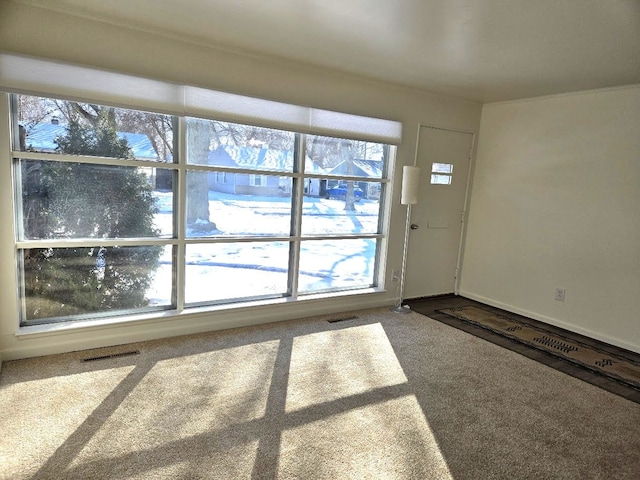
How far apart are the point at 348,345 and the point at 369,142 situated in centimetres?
209

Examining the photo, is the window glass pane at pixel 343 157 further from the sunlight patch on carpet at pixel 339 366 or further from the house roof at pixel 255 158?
the sunlight patch on carpet at pixel 339 366

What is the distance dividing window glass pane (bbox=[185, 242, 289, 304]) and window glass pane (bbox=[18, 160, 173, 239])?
417 mm

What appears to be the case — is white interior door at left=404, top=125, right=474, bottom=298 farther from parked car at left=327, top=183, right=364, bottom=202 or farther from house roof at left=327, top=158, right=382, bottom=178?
parked car at left=327, top=183, right=364, bottom=202

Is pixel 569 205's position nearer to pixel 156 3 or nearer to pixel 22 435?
pixel 156 3

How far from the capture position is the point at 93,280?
3.07m

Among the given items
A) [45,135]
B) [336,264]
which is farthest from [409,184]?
[45,135]

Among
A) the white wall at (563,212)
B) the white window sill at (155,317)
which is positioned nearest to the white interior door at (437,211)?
the white wall at (563,212)

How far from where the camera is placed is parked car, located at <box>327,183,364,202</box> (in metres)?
4.09

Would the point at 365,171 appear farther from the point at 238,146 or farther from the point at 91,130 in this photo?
the point at 91,130

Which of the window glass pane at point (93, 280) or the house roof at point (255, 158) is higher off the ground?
the house roof at point (255, 158)

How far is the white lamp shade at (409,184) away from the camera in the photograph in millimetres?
4051

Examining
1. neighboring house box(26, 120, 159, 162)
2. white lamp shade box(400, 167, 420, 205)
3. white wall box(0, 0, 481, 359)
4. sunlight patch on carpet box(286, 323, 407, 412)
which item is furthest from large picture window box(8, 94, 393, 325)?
sunlight patch on carpet box(286, 323, 407, 412)

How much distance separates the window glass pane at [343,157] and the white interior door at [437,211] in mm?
558

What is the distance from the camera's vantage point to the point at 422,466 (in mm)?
1965
